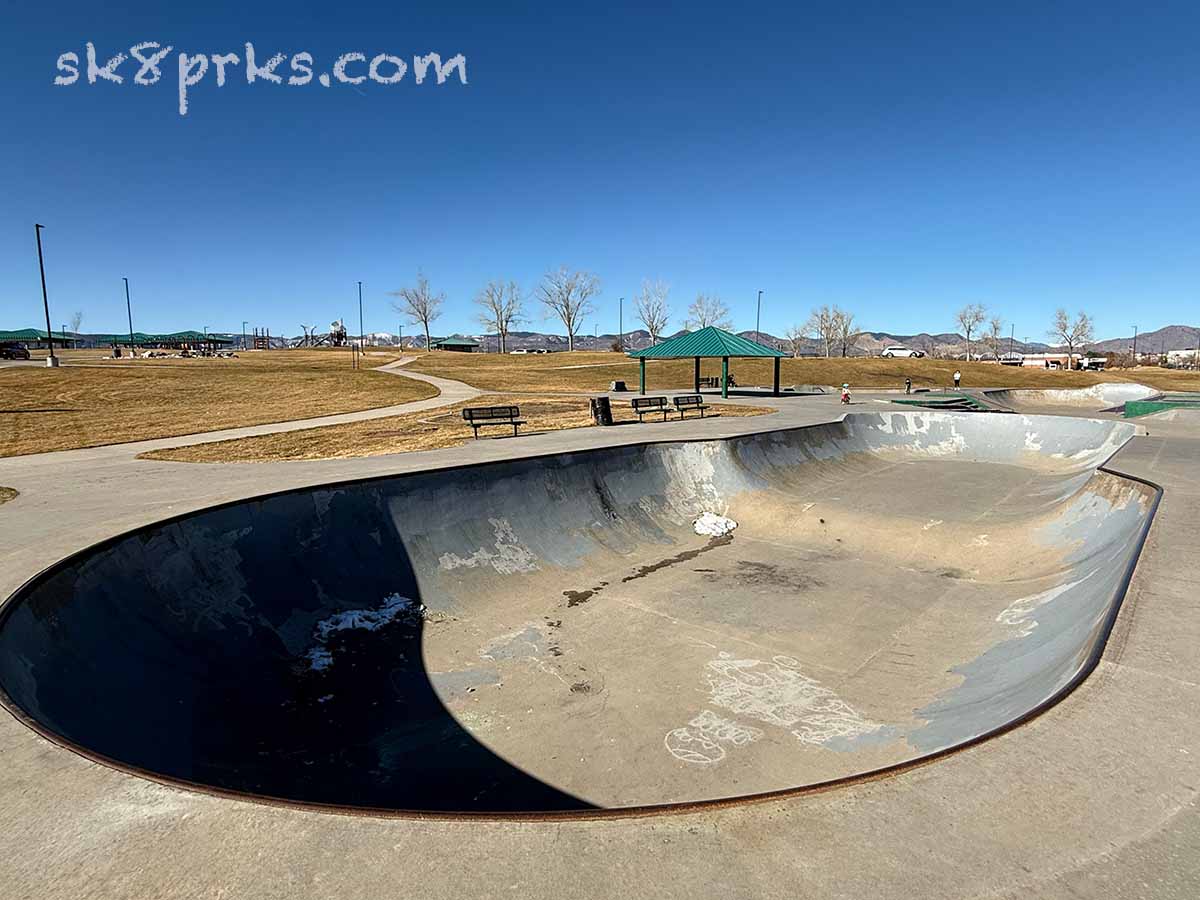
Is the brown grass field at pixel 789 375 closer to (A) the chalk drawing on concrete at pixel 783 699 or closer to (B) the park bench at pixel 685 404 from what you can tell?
(B) the park bench at pixel 685 404

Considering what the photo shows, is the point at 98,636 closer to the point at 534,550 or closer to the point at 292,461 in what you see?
the point at 534,550

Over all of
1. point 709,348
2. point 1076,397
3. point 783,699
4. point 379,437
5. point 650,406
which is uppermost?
point 709,348

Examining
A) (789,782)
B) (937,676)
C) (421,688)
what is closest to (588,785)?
(789,782)

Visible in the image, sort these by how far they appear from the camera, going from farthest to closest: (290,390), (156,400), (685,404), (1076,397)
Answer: (1076,397), (290,390), (156,400), (685,404)

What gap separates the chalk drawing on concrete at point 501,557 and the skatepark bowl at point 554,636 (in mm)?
36

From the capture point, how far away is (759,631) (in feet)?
27.8

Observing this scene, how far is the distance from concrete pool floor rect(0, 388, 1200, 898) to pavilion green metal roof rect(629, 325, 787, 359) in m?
24.5

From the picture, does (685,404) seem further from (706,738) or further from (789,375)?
Answer: (789,375)

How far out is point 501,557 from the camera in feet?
33.4

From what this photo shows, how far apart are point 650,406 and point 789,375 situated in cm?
2939

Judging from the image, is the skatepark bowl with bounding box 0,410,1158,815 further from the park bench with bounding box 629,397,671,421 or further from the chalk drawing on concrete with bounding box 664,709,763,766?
the park bench with bounding box 629,397,671,421

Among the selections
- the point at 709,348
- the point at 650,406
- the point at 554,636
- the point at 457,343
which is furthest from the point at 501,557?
the point at 457,343

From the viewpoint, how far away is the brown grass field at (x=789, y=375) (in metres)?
43.3

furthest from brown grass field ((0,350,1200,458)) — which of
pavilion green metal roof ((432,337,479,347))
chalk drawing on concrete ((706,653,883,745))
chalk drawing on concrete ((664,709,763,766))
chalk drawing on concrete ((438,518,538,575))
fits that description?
pavilion green metal roof ((432,337,479,347))
